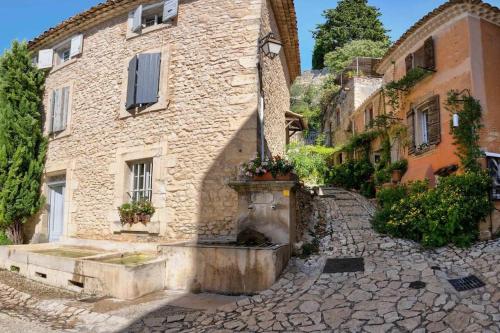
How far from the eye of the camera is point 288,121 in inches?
516

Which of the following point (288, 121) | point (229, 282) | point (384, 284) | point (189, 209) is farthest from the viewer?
point (288, 121)

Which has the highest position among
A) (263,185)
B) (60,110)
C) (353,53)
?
(353,53)

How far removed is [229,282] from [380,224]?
164 inches

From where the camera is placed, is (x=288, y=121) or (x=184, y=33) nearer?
(x=184, y=33)

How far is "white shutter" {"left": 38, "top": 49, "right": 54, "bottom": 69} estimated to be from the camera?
37.4 feet

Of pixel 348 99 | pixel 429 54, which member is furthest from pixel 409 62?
pixel 348 99

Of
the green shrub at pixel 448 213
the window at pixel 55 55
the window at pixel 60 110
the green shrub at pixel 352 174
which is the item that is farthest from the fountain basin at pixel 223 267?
the window at pixel 55 55

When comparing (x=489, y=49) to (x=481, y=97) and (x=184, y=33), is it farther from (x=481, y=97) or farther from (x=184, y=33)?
(x=184, y=33)

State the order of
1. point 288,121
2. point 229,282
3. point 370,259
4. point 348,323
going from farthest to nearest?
point 288,121 < point 370,259 < point 229,282 < point 348,323

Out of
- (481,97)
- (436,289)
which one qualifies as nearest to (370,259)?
(436,289)

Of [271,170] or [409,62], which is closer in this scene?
[271,170]

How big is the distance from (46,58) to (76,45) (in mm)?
1676

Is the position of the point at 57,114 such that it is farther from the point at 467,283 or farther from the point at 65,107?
the point at 467,283

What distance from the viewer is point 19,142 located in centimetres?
1096
